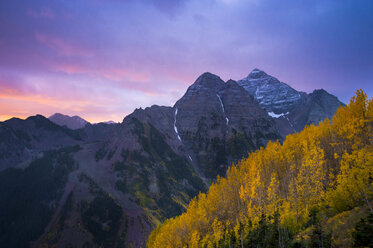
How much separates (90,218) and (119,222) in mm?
29616

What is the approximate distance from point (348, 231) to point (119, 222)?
661 feet

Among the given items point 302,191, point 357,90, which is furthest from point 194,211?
point 357,90

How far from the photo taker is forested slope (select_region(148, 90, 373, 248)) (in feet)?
100

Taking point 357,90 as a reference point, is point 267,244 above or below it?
below

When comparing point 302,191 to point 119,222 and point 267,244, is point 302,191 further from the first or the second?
point 119,222

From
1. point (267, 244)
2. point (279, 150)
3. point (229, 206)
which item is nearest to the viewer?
point (267, 244)

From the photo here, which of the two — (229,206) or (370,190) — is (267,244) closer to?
(370,190)

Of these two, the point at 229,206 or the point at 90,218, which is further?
the point at 90,218

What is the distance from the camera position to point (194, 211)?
6906 centimetres

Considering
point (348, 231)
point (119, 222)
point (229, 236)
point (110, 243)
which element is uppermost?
point (348, 231)

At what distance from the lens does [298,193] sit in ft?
133

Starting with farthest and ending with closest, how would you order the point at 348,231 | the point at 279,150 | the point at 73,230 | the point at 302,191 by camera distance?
1. the point at 73,230
2. the point at 279,150
3. the point at 302,191
4. the point at 348,231

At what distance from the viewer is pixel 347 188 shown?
102 ft

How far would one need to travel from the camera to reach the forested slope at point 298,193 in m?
30.6
